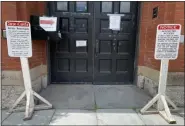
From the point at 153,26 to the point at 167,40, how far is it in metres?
1.16

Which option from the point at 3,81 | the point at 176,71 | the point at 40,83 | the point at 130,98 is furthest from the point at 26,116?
the point at 176,71

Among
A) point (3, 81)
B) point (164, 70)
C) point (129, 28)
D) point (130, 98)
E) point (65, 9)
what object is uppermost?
point (65, 9)

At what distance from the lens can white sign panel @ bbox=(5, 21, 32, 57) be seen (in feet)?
10.1

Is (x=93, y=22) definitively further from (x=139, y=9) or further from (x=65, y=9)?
(x=139, y=9)

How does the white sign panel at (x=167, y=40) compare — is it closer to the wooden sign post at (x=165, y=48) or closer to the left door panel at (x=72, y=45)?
the wooden sign post at (x=165, y=48)

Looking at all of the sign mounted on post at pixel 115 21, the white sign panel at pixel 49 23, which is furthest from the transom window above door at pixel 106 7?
the white sign panel at pixel 49 23

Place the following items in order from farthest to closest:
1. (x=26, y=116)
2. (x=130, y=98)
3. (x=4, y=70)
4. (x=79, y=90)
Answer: (x=79, y=90)
(x=130, y=98)
(x=4, y=70)
(x=26, y=116)

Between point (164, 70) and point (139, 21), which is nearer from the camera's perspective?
point (164, 70)

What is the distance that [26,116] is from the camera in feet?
10.3

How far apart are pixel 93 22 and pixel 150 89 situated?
2.10m

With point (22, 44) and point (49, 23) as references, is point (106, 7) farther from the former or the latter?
point (22, 44)

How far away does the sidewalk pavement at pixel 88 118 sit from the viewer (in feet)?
10.0

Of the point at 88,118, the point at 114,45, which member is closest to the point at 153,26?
the point at 114,45

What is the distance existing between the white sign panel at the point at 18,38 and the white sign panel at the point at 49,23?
3.05 ft
